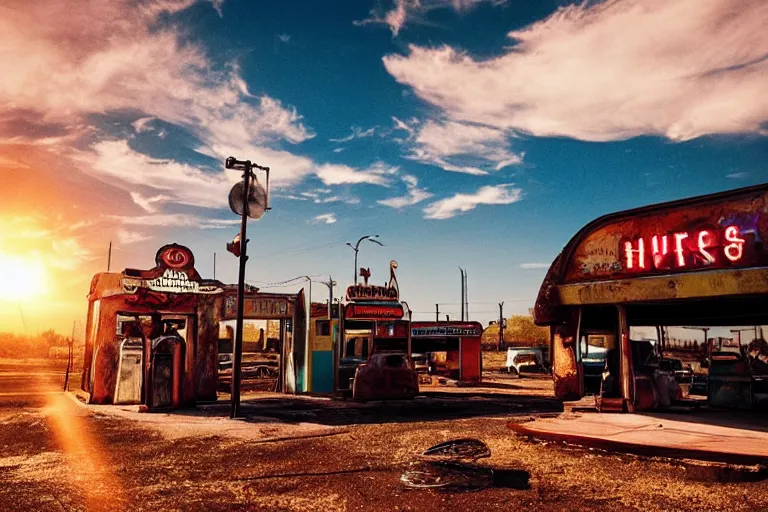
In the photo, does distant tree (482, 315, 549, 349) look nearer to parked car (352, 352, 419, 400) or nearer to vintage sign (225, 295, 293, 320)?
vintage sign (225, 295, 293, 320)

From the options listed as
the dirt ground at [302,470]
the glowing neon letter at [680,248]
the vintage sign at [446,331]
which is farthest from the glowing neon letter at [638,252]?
the vintage sign at [446,331]

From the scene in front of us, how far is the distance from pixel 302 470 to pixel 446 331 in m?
25.1

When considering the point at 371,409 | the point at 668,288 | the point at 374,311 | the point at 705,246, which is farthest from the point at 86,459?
the point at 374,311

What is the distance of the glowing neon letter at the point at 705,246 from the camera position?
1088 cm

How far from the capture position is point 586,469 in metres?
8.51

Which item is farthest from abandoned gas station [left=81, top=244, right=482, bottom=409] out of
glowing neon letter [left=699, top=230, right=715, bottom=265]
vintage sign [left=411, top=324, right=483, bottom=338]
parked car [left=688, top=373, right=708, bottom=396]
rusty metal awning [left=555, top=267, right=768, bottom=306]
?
glowing neon letter [left=699, top=230, right=715, bottom=265]

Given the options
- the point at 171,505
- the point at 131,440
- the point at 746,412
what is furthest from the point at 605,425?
the point at 131,440

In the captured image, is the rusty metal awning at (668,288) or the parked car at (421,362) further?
the parked car at (421,362)

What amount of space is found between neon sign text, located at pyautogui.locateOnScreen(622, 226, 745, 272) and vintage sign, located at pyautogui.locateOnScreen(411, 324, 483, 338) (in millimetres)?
20739

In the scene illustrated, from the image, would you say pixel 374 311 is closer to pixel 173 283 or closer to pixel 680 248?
pixel 173 283

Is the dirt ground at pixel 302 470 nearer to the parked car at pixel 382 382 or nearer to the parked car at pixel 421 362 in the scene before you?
the parked car at pixel 382 382

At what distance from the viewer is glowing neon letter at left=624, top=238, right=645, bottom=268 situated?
11898 mm

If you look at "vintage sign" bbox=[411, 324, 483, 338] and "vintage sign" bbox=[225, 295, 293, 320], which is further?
"vintage sign" bbox=[411, 324, 483, 338]

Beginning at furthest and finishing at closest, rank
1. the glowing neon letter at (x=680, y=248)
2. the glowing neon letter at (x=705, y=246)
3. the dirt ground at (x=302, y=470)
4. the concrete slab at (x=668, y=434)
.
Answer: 1. the glowing neon letter at (x=680, y=248)
2. the glowing neon letter at (x=705, y=246)
3. the concrete slab at (x=668, y=434)
4. the dirt ground at (x=302, y=470)
